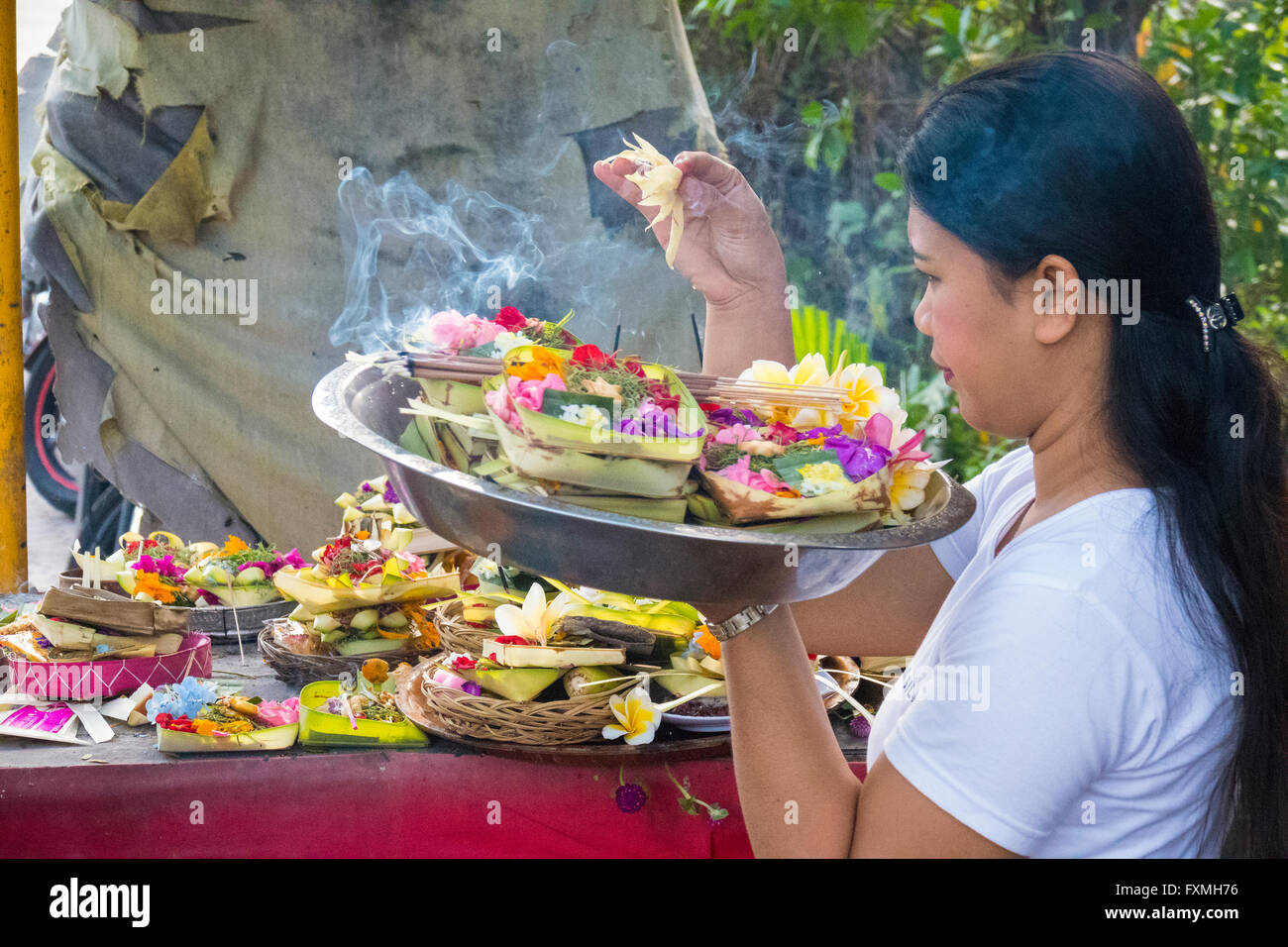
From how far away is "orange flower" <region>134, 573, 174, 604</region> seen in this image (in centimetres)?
268

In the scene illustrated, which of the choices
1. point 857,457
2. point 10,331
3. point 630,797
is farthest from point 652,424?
point 10,331

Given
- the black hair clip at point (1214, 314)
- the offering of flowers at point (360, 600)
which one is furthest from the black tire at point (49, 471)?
the black hair clip at point (1214, 314)

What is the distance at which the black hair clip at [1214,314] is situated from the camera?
49.1 inches

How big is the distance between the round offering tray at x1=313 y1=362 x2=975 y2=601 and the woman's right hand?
772mm

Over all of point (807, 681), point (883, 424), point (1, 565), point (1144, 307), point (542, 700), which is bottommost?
point (1, 565)

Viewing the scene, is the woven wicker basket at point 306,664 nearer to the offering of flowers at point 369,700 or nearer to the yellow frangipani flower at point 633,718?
the offering of flowers at point 369,700

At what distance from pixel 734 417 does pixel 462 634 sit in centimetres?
90

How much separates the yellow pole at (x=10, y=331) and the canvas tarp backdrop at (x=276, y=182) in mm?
473

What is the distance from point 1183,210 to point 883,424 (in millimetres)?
440

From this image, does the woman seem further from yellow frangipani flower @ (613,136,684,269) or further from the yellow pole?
the yellow pole

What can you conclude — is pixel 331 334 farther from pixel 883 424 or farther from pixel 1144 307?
pixel 1144 307

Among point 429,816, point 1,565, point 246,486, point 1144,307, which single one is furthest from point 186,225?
point 1144,307

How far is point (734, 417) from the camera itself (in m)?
1.50

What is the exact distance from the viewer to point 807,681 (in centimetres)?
140
